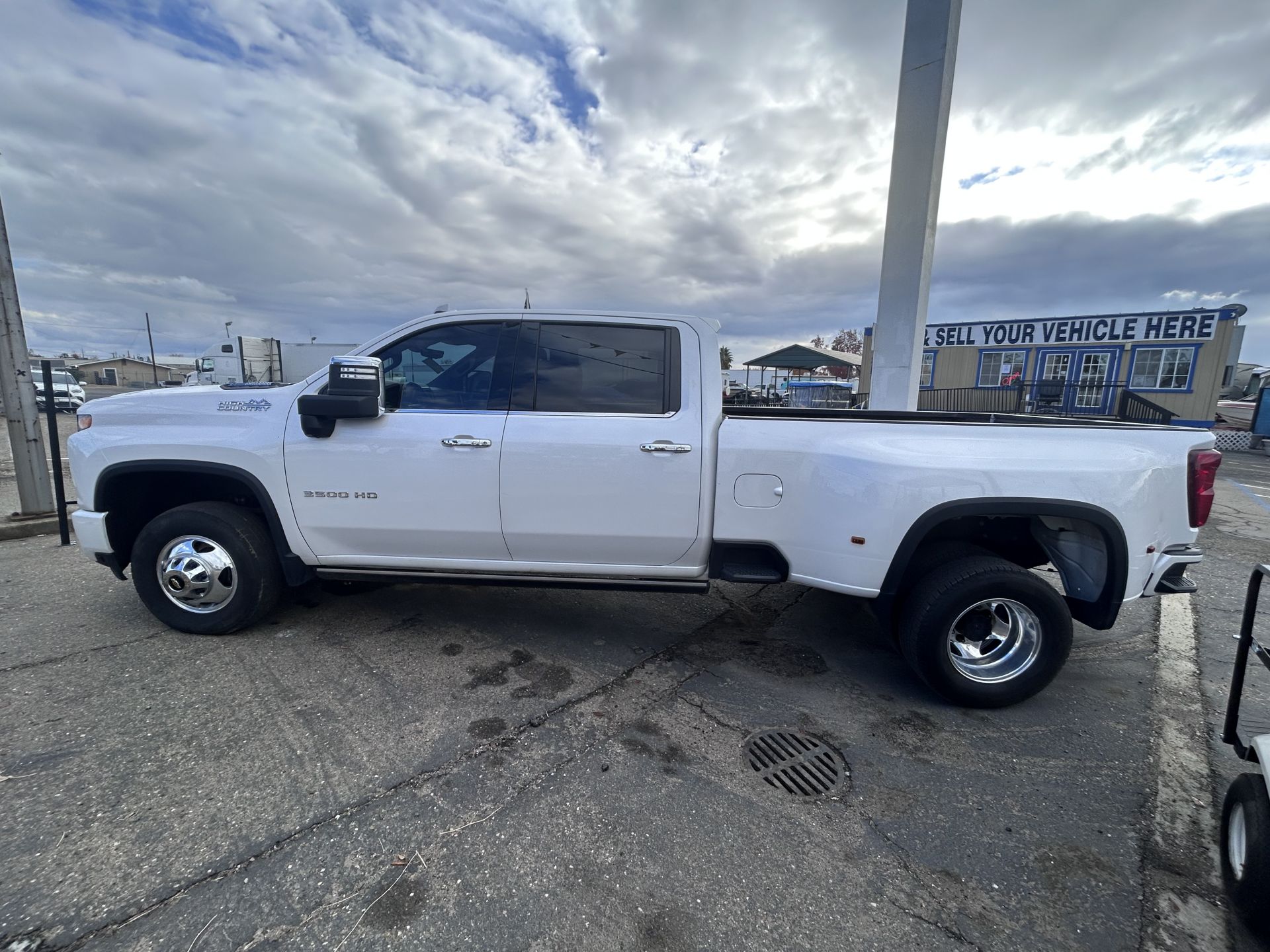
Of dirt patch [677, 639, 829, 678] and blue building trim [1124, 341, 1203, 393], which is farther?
blue building trim [1124, 341, 1203, 393]

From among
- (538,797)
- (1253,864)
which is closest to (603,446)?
(538,797)

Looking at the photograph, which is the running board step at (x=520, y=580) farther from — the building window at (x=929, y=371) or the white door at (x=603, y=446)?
the building window at (x=929, y=371)

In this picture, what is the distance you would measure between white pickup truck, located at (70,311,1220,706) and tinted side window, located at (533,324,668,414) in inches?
0.5

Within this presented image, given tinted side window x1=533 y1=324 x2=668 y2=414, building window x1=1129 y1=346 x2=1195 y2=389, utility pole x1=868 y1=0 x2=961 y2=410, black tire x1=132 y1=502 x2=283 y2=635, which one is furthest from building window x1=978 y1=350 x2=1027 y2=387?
black tire x1=132 y1=502 x2=283 y2=635

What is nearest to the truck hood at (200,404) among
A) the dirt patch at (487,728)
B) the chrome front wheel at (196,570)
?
the chrome front wheel at (196,570)

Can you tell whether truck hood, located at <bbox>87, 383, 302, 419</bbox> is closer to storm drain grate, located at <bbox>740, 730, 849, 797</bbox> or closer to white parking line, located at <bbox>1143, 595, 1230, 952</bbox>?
storm drain grate, located at <bbox>740, 730, 849, 797</bbox>

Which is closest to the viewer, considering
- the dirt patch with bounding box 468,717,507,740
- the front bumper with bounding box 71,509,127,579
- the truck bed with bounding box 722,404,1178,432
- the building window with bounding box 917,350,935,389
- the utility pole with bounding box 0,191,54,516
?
the dirt patch with bounding box 468,717,507,740

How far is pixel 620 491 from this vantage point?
126 inches

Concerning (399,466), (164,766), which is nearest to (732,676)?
(399,466)

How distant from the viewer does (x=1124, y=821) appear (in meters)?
2.35

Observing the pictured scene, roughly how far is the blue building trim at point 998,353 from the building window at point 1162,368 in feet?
11.1

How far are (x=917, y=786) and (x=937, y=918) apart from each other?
0.67 m

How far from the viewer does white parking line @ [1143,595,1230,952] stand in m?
1.88

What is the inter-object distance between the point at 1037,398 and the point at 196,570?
2563cm
